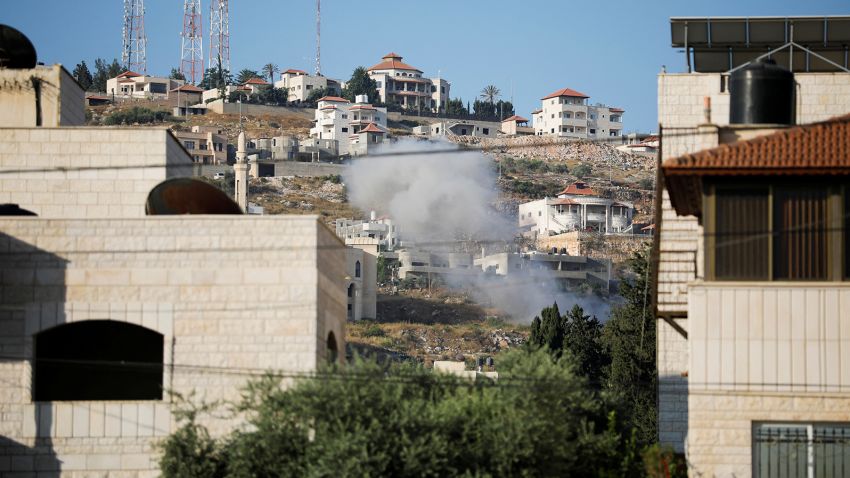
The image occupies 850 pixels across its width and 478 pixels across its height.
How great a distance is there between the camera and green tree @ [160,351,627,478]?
1033 inches

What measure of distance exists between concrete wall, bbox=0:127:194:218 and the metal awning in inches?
526

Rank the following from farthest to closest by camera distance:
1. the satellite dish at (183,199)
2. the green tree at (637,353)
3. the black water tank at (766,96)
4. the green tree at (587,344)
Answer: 1. the green tree at (587,344)
2. the green tree at (637,353)
3. the satellite dish at (183,199)
4. the black water tank at (766,96)

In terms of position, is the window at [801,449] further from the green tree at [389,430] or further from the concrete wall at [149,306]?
the concrete wall at [149,306]

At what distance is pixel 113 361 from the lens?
1192 inches

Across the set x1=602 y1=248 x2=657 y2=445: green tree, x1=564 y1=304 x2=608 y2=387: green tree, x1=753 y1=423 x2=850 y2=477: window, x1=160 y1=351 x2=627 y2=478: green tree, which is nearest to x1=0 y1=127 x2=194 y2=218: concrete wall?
x1=160 y1=351 x2=627 y2=478: green tree

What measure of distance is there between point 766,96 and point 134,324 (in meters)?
12.9

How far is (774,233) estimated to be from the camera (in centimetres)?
2492

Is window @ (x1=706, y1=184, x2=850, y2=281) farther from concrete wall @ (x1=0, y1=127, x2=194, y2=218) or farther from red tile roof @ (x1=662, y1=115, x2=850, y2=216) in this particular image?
concrete wall @ (x1=0, y1=127, x2=194, y2=218)

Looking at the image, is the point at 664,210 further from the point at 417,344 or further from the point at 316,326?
the point at 417,344

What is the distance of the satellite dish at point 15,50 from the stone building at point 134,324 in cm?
995

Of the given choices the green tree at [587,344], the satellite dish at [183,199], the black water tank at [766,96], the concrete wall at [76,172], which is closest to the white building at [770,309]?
the black water tank at [766,96]

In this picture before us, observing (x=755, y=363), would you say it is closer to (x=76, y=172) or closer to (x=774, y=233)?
(x=774, y=233)

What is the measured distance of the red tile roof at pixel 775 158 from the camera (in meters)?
25.0

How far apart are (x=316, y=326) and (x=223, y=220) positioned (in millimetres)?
2744
